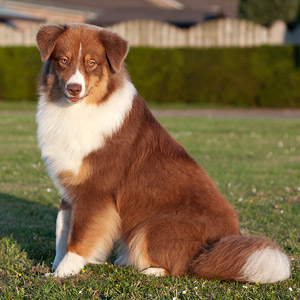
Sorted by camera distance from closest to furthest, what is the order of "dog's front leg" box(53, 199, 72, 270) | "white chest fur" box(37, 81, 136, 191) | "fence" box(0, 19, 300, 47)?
"white chest fur" box(37, 81, 136, 191) → "dog's front leg" box(53, 199, 72, 270) → "fence" box(0, 19, 300, 47)

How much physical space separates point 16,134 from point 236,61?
36.8 ft

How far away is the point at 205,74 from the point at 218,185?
14.6 m

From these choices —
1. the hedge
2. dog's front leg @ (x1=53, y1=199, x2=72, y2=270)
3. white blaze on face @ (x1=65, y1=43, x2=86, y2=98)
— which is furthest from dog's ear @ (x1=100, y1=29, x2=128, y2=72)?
the hedge

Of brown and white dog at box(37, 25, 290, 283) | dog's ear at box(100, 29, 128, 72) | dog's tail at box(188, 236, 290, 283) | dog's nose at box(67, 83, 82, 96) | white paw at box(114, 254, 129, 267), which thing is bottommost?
white paw at box(114, 254, 129, 267)

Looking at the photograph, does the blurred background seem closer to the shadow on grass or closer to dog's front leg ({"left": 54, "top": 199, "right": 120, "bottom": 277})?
the shadow on grass

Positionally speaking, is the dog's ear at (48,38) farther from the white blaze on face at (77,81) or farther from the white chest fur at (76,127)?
the white chest fur at (76,127)

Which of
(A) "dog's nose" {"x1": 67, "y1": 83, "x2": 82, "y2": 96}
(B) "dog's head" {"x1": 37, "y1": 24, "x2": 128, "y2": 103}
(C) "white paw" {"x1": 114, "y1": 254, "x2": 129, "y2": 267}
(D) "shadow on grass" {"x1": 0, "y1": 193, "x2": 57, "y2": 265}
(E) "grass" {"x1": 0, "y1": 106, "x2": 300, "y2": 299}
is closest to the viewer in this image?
(E) "grass" {"x1": 0, "y1": 106, "x2": 300, "y2": 299}

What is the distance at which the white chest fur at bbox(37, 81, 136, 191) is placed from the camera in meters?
4.50

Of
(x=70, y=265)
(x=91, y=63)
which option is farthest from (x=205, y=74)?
(x=70, y=265)

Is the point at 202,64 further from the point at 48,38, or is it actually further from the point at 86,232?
the point at 86,232

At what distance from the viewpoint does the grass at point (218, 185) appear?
4.16 m

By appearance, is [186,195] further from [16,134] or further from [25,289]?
[16,134]

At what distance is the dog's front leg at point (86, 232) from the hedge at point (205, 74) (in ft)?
60.2

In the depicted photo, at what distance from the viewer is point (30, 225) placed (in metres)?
6.18
